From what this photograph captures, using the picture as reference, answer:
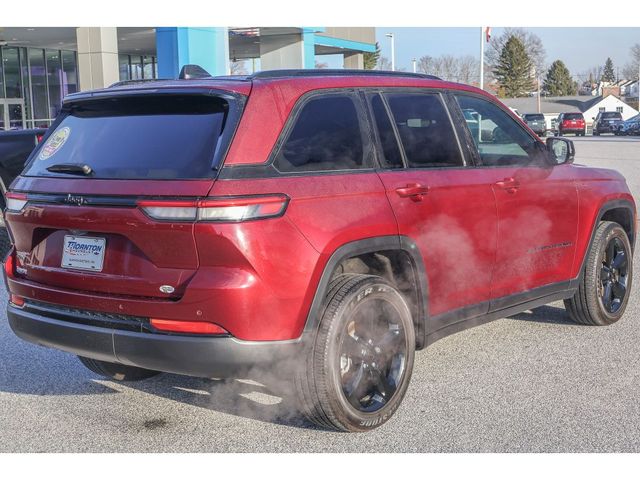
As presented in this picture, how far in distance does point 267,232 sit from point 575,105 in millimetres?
125919

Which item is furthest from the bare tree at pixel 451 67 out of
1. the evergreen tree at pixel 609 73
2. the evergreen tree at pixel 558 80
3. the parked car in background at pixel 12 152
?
the evergreen tree at pixel 609 73

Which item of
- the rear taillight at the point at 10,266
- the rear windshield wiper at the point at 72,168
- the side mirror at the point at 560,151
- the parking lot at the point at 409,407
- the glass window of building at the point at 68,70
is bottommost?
the parking lot at the point at 409,407

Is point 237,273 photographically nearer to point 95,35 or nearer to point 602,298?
point 602,298

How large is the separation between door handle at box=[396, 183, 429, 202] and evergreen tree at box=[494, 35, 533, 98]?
119339 millimetres

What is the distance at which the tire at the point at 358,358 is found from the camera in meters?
4.05

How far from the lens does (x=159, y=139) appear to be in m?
4.09

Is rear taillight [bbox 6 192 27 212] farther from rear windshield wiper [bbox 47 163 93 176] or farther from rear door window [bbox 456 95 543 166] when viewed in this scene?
rear door window [bbox 456 95 543 166]

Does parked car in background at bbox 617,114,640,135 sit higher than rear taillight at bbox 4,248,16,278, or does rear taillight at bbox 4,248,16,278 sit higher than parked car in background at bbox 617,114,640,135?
rear taillight at bbox 4,248,16,278

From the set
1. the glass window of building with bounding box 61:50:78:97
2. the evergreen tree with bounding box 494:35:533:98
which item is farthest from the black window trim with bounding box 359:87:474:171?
the evergreen tree with bounding box 494:35:533:98

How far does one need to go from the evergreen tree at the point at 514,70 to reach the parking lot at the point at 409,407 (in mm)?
118534

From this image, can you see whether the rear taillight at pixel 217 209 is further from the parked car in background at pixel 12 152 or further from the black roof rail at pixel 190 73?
the parked car in background at pixel 12 152

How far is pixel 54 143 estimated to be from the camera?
4.55 m

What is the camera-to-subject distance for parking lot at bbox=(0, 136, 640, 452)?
416 cm

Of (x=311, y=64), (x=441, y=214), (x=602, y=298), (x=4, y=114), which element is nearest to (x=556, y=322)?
(x=602, y=298)
